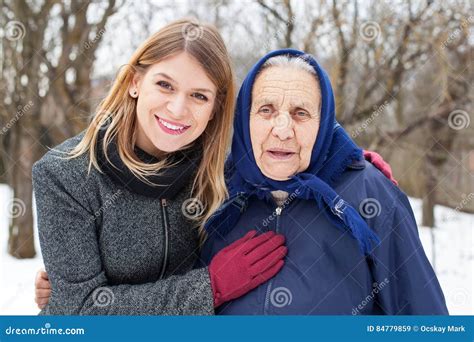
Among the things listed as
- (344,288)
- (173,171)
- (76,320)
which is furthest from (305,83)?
(76,320)

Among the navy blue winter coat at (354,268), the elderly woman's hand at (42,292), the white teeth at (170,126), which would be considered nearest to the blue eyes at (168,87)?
the white teeth at (170,126)

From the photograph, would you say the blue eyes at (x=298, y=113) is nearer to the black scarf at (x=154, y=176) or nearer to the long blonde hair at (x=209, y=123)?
the long blonde hair at (x=209, y=123)

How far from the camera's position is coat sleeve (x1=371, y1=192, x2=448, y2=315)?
6.22ft

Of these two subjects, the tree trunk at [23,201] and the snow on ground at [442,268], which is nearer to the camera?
the snow on ground at [442,268]

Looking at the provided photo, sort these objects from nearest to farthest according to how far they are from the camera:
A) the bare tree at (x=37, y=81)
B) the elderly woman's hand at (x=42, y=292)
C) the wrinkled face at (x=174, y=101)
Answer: the wrinkled face at (x=174, y=101), the elderly woman's hand at (x=42, y=292), the bare tree at (x=37, y=81)

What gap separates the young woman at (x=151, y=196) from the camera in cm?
196

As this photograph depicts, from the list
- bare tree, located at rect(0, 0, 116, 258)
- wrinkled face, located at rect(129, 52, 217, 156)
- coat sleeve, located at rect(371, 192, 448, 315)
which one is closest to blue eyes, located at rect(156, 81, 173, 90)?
wrinkled face, located at rect(129, 52, 217, 156)

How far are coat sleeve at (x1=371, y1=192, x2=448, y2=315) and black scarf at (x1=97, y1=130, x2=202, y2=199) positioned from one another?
0.82m

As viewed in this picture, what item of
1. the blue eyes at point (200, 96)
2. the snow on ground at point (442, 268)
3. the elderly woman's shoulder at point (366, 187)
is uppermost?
the blue eyes at point (200, 96)

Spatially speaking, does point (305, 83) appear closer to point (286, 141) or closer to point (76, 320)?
point (286, 141)

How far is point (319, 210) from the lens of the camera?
6.59 feet

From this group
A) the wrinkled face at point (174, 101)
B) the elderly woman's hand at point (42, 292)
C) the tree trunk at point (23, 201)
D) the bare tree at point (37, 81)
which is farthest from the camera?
the tree trunk at point (23, 201)

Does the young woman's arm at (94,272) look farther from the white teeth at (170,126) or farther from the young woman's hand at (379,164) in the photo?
the young woman's hand at (379,164)

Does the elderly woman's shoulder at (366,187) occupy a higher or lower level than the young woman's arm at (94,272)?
higher
